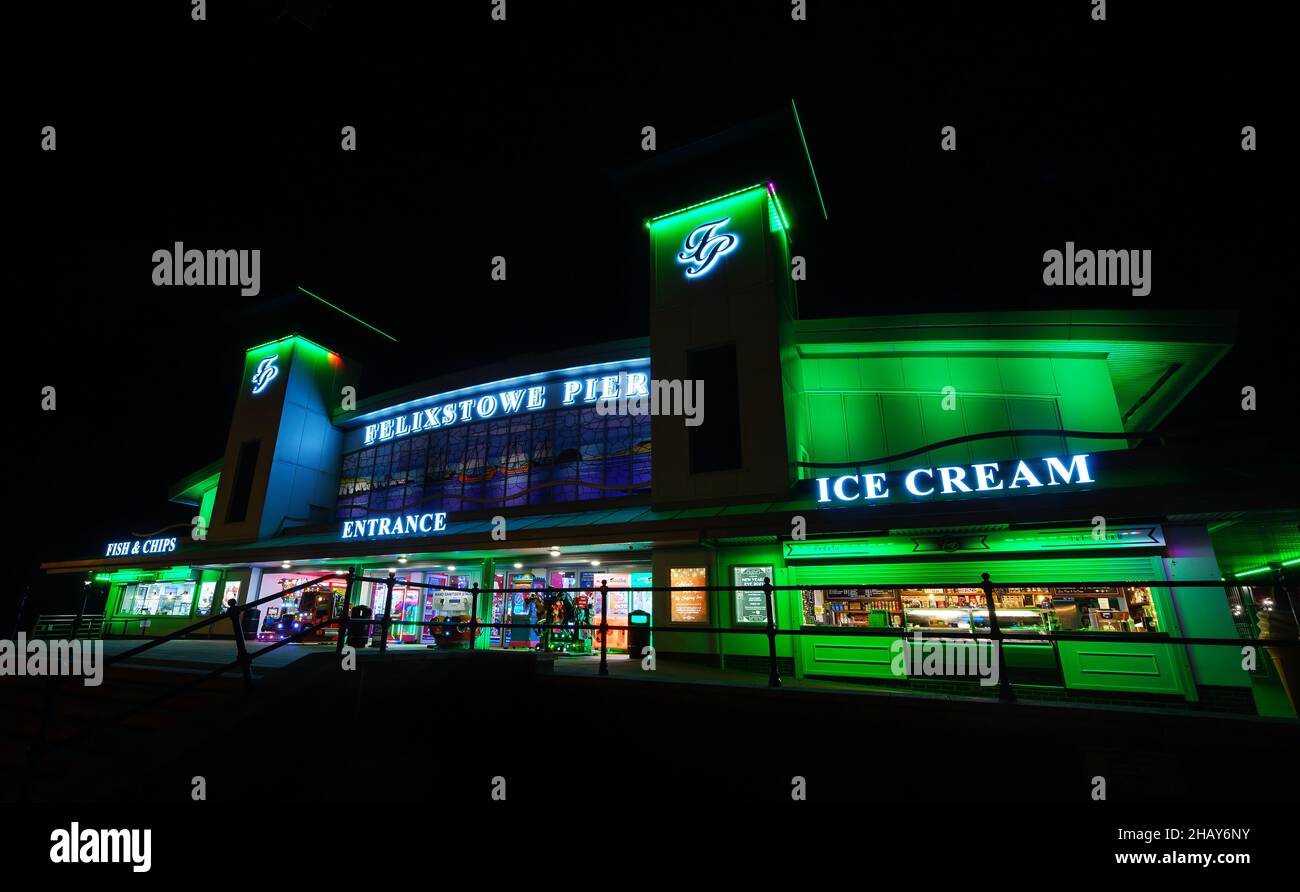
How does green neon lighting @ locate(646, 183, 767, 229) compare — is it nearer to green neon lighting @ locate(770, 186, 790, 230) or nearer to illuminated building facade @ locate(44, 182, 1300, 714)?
illuminated building facade @ locate(44, 182, 1300, 714)

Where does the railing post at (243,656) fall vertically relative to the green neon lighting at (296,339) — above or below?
below

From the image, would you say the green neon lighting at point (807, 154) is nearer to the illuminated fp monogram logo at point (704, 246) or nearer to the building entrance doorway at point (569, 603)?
the illuminated fp monogram logo at point (704, 246)

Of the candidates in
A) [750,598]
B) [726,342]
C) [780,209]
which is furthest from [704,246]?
[750,598]

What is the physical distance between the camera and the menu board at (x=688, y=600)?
12094 millimetres

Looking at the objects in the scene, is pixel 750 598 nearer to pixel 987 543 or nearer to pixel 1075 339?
pixel 987 543

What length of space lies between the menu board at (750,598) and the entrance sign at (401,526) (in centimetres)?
798

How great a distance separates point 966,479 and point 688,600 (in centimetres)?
590

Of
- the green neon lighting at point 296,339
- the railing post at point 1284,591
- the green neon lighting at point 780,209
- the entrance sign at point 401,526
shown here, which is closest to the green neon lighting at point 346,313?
the green neon lighting at point 296,339

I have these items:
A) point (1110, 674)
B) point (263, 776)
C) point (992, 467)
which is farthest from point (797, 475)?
point (263, 776)

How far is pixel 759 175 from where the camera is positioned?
49.8 ft

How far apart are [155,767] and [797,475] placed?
10918 mm

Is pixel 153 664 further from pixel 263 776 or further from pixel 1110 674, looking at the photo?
pixel 1110 674
